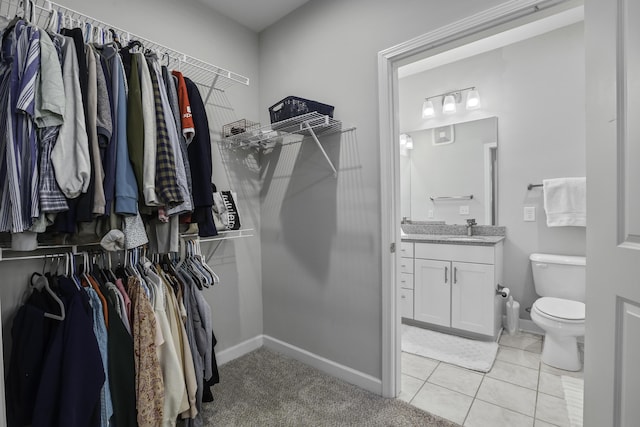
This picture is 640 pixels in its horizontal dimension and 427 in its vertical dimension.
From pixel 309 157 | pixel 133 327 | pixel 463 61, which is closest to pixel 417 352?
pixel 309 157

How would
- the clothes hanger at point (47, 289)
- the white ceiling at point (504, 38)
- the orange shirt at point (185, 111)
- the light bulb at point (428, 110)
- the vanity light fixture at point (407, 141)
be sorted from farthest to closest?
the vanity light fixture at point (407, 141) < the light bulb at point (428, 110) < the white ceiling at point (504, 38) < the orange shirt at point (185, 111) < the clothes hanger at point (47, 289)

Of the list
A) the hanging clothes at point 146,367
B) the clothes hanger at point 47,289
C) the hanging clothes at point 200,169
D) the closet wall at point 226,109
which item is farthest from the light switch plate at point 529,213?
the clothes hanger at point 47,289

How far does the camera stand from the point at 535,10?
133 centimetres

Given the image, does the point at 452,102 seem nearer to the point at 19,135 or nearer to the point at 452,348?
the point at 452,348

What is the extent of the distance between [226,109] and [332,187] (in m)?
1.01

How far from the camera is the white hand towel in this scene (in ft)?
8.01

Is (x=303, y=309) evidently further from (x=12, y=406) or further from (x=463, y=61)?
(x=463, y=61)

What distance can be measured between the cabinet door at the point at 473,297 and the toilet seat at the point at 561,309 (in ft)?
1.11

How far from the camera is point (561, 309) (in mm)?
2188

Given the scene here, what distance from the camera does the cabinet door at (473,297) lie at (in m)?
2.51

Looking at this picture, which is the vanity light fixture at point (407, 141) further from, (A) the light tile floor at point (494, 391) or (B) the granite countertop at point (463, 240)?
(A) the light tile floor at point (494, 391)

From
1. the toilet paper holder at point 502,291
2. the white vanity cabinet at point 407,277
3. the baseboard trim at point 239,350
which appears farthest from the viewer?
the white vanity cabinet at point 407,277

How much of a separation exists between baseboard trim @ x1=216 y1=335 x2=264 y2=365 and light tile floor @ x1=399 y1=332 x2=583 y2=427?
1165 mm

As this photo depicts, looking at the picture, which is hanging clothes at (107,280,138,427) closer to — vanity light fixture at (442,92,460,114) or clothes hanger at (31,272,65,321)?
clothes hanger at (31,272,65,321)
